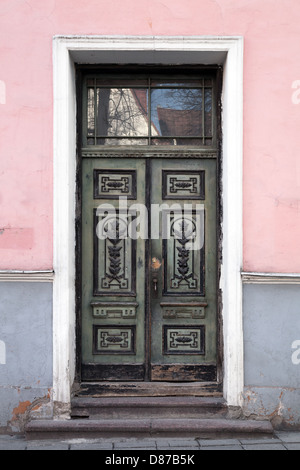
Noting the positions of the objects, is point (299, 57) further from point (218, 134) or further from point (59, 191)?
point (59, 191)

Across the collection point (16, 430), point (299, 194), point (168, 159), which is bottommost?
point (16, 430)

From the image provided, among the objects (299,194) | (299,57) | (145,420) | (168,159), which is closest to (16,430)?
(145,420)

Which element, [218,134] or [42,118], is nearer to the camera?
[42,118]

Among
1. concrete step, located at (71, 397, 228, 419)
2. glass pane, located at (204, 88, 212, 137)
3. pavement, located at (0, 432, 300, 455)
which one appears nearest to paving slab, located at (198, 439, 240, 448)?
pavement, located at (0, 432, 300, 455)

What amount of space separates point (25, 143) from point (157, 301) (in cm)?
200

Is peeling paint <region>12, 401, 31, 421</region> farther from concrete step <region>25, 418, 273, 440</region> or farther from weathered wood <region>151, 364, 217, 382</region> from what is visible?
weathered wood <region>151, 364, 217, 382</region>

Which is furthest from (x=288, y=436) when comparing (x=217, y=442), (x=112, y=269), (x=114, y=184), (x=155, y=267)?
(x=114, y=184)

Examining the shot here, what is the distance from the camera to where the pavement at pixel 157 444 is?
3.98 metres

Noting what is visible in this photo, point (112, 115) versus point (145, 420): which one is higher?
point (112, 115)

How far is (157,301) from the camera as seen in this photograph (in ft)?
15.6

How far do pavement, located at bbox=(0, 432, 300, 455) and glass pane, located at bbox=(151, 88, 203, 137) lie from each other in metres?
2.91

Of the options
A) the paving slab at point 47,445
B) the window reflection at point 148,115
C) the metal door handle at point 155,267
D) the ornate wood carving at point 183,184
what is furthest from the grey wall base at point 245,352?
the window reflection at point 148,115

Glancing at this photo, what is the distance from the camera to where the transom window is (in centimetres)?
479

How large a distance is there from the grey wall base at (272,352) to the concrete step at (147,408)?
342mm
